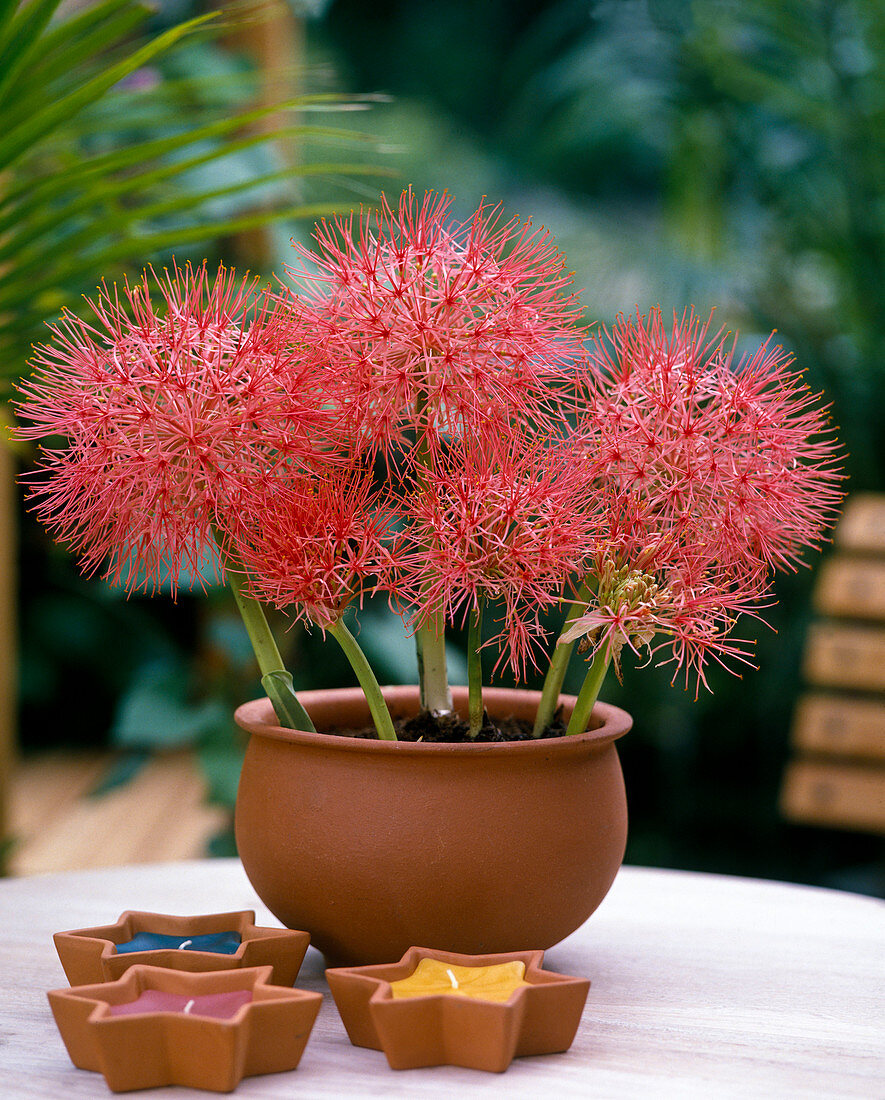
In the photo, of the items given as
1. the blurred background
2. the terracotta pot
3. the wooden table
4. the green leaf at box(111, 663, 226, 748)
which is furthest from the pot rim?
the green leaf at box(111, 663, 226, 748)

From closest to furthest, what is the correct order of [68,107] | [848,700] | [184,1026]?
[184,1026], [68,107], [848,700]

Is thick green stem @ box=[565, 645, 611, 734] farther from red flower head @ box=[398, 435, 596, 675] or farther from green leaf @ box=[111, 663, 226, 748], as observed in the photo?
green leaf @ box=[111, 663, 226, 748]

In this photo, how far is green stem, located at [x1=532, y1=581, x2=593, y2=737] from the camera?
1.54 ft

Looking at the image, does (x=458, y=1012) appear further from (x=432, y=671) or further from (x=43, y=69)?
(x=43, y=69)

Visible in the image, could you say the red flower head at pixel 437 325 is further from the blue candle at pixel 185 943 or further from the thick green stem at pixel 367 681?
the blue candle at pixel 185 943

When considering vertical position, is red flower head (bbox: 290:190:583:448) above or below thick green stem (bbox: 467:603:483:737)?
above

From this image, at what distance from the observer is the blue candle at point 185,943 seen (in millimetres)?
439

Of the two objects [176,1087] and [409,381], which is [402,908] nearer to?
[176,1087]

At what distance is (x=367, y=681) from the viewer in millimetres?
458

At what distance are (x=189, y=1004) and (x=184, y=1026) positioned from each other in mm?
28

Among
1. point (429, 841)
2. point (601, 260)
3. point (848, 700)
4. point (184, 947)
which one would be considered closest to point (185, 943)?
point (184, 947)

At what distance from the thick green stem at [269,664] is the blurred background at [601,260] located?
0.28 metres

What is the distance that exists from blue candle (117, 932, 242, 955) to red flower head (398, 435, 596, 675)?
0.52 feet

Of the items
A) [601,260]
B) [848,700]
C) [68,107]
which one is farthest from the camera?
[601,260]
